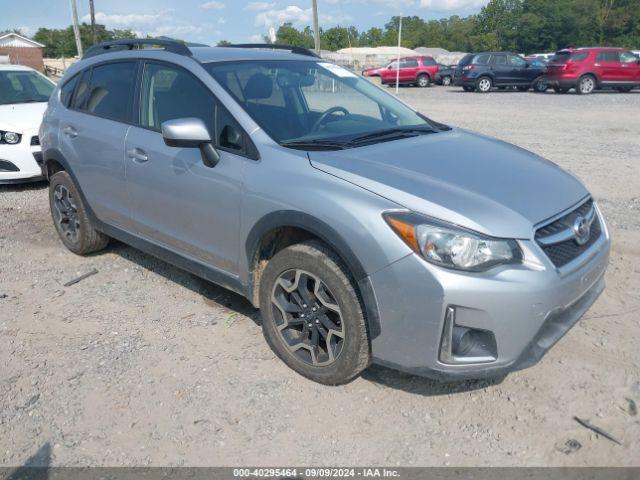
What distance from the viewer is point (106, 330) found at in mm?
3865

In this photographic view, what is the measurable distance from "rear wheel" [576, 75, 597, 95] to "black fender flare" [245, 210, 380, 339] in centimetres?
2255

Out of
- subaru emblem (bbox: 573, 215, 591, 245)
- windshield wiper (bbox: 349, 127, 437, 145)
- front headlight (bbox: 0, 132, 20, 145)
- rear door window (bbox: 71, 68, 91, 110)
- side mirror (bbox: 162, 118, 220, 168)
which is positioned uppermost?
rear door window (bbox: 71, 68, 91, 110)

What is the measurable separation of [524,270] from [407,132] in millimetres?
1509

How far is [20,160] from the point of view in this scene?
285 inches

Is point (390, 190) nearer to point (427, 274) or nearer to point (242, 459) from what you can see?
point (427, 274)

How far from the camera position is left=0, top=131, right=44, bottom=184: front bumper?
7164 mm

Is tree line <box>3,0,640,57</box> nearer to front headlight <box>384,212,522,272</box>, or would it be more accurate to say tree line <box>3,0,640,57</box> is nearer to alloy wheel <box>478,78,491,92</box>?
alloy wheel <box>478,78,491,92</box>

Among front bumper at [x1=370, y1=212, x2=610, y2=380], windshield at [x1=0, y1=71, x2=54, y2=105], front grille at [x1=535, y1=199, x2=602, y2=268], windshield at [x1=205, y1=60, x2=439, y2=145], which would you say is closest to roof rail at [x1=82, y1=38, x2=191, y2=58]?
windshield at [x1=205, y1=60, x2=439, y2=145]

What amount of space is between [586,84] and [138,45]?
21990 mm

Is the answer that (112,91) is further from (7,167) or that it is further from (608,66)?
(608,66)

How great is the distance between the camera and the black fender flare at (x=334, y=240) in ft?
9.04

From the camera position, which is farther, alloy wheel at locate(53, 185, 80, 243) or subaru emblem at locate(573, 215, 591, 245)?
alloy wheel at locate(53, 185, 80, 243)

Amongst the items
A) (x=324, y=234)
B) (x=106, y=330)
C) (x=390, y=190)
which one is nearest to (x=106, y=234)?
(x=106, y=330)

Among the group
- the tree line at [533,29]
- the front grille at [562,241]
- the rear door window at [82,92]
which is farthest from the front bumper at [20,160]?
the tree line at [533,29]
